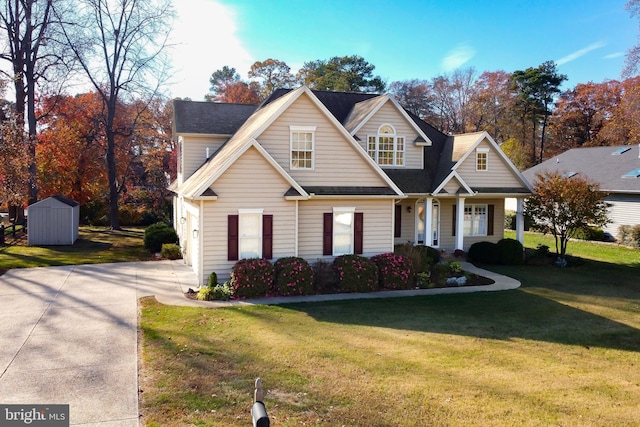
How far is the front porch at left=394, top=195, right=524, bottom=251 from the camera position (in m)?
24.1

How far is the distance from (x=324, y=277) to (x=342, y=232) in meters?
2.07

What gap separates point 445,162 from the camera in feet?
78.5

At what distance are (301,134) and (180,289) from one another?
7006mm

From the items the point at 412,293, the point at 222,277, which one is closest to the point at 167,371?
the point at 222,277

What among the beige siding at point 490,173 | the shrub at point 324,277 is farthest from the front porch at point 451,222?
the shrub at point 324,277

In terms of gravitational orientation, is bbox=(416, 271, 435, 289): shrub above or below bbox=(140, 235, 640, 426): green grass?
above

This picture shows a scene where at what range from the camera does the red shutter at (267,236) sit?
1650 centimetres

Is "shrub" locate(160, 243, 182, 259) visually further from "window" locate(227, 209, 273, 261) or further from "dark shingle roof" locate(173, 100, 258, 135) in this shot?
"window" locate(227, 209, 273, 261)

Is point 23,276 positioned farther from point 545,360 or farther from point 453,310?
point 545,360

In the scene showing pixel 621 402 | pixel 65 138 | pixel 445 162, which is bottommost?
pixel 621 402

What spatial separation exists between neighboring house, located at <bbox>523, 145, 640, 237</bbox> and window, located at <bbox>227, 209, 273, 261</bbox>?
61.0 feet

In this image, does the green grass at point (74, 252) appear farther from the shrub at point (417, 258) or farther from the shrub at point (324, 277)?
the shrub at point (417, 258)

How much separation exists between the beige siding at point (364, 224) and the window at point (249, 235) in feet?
4.87

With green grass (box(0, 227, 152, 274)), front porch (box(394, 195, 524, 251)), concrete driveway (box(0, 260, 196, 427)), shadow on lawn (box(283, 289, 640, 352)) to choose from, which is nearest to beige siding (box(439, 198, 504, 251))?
front porch (box(394, 195, 524, 251))
